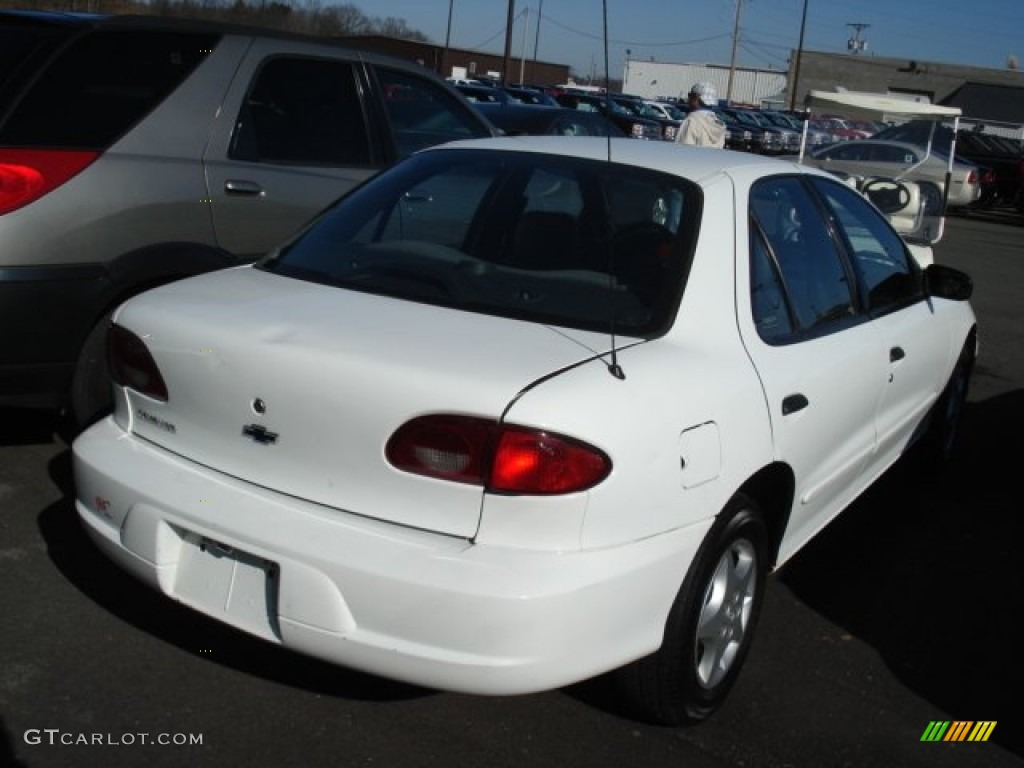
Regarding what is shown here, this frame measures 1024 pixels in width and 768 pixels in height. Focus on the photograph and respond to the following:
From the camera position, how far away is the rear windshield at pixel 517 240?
3.13 metres

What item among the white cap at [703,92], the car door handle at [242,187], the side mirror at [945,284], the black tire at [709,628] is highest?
the white cap at [703,92]

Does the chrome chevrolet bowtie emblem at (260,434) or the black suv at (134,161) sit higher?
the black suv at (134,161)

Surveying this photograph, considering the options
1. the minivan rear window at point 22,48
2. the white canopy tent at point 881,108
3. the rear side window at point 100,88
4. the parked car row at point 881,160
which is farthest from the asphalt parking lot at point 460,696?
the parked car row at point 881,160

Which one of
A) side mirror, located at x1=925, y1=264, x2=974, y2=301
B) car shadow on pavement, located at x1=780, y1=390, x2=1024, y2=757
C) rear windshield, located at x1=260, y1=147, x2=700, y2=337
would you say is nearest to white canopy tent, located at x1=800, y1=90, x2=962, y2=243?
car shadow on pavement, located at x1=780, y1=390, x2=1024, y2=757

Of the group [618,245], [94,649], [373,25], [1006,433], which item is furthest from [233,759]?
[373,25]

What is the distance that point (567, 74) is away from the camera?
8825 centimetres

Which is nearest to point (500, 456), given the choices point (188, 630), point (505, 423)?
point (505, 423)

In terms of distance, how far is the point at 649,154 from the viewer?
3.70 m

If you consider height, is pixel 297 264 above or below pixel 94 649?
above

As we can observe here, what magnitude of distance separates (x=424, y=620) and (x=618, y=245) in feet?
4.39

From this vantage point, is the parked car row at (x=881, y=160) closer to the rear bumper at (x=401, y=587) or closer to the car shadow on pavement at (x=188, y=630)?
the car shadow on pavement at (x=188, y=630)

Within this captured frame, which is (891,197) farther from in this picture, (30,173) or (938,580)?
(30,173)

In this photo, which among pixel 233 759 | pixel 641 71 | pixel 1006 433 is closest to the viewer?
pixel 233 759

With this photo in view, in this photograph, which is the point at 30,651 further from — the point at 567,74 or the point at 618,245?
the point at 567,74
